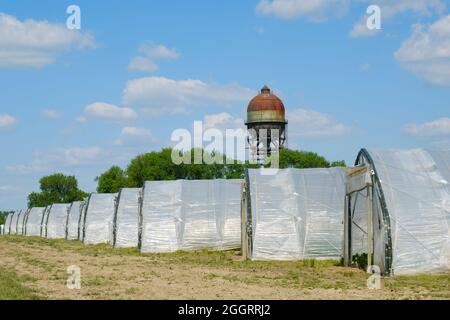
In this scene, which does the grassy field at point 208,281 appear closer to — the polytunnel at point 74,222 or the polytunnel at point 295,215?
the polytunnel at point 295,215

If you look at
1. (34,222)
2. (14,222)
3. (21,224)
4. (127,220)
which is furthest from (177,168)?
(127,220)

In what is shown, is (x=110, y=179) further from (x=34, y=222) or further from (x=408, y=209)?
(x=408, y=209)

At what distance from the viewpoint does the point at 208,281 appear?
2072cm

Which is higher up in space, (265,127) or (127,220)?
(265,127)

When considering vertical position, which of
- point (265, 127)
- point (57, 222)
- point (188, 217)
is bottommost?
point (57, 222)

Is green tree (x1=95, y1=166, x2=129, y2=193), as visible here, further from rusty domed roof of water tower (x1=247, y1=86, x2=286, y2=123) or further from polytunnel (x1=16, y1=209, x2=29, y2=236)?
rusty domed roof of water tower (x1=247, y1=86, x2=286, y2=123)

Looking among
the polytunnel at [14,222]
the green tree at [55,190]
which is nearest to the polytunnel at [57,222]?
the polytunnel at [14,222]

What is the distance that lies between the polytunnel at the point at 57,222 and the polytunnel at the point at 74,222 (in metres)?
3.09

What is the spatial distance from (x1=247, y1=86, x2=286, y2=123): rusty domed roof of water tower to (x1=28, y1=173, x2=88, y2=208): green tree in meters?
58.8

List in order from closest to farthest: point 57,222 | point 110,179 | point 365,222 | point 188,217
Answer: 1. point 365,222
2. point 188,217
3. point 57,222
4. point 110,179

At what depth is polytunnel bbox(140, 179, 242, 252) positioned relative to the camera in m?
37.2

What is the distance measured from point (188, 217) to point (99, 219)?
15.2 meters

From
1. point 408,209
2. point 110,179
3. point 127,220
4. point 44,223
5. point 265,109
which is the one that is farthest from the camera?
point 110,179
